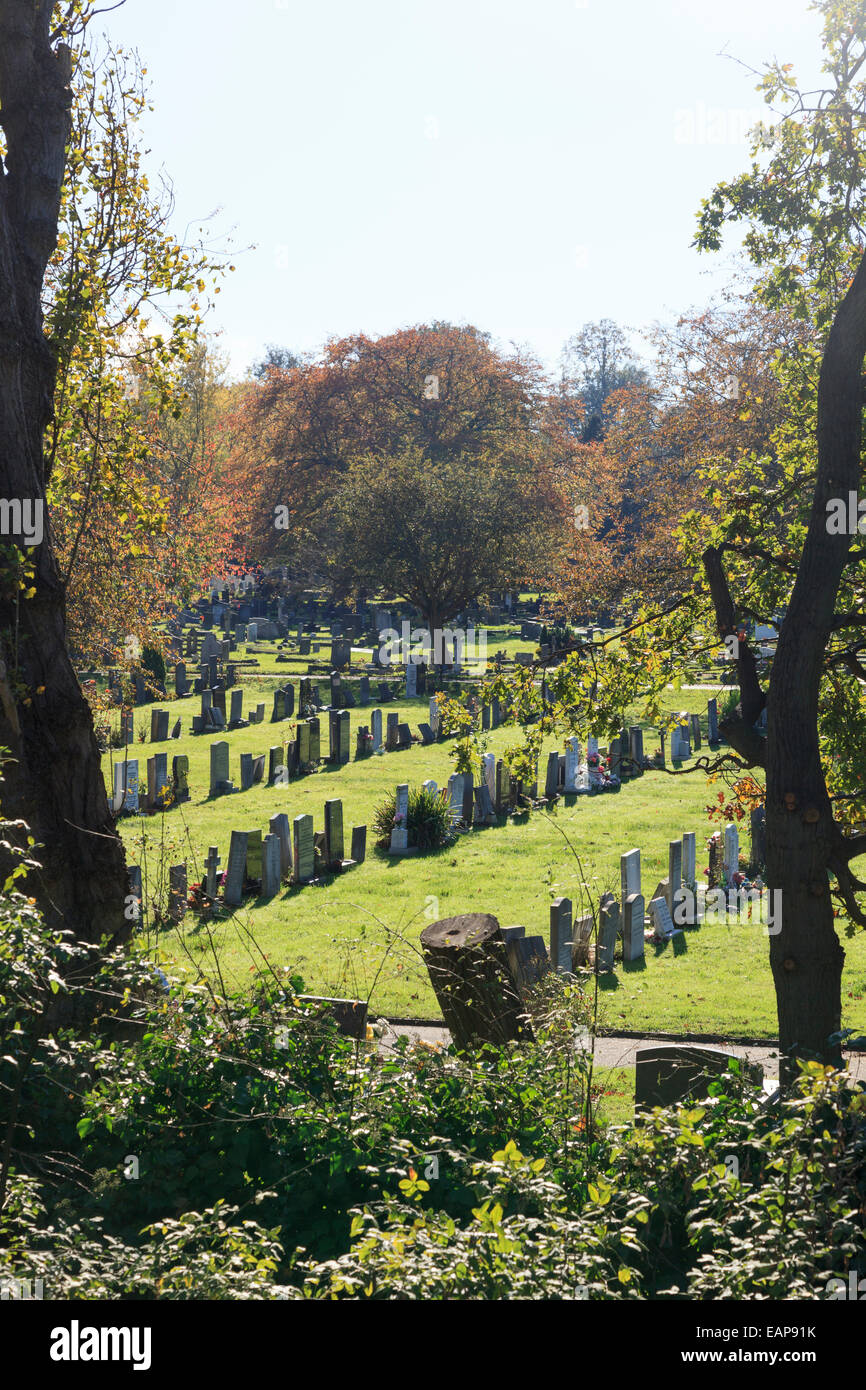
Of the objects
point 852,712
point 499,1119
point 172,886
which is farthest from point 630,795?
point 499,1119

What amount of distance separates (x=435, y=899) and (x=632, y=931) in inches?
80.2

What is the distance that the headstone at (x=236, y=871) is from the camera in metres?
13.4

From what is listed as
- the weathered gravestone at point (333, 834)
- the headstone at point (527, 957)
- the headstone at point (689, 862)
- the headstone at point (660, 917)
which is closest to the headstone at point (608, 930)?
the headstone at point (660, 917)

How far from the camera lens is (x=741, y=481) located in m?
9.87

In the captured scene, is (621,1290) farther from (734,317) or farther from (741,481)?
(734,317)

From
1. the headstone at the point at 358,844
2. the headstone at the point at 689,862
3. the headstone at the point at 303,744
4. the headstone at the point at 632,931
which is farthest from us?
the headstone at the point at 303,744

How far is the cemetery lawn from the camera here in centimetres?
1002

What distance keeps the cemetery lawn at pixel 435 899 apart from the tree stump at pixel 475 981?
0.83 feet

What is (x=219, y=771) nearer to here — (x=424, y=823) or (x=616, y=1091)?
(x=424, y=823)

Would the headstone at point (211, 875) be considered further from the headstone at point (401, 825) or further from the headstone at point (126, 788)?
the headstone at point (126, 788)

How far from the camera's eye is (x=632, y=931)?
37.9ft

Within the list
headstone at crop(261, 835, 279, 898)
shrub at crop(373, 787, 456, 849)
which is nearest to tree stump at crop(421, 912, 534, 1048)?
headstone at crop(261, 835, 279, 898)

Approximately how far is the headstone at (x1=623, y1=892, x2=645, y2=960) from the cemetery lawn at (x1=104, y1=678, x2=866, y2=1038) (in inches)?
8.7

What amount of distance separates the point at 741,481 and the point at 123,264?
5.88 meters
